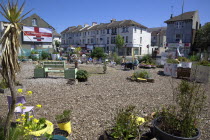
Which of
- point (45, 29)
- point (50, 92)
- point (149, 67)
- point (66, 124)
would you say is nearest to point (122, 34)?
point (45, 29)

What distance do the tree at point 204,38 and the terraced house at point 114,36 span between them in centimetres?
1441

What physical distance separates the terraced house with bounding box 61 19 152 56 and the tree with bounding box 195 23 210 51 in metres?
14.4

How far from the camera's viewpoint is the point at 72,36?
6322 cm

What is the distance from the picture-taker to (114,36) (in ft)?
162

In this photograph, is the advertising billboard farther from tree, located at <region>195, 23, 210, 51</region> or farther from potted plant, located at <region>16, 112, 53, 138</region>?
potted plant, located at <region>16, 112, 53, 138</region>

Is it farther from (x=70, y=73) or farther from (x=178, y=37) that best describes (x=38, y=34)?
(x=178, y=37)

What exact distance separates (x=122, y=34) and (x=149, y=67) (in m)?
32.2

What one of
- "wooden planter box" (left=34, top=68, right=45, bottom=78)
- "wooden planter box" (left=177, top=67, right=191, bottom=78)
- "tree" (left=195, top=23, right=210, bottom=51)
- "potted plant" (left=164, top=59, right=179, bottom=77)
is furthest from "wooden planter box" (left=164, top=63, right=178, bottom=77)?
"tree" (left=195, top=23, right=210, bottom=51)

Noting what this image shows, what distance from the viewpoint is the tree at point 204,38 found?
31086 millimetres

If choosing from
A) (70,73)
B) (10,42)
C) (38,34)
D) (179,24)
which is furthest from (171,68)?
(38,34)

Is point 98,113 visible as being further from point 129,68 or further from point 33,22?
point 33,22

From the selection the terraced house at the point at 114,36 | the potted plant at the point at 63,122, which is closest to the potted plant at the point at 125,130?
the potted plant at the point at 63,122

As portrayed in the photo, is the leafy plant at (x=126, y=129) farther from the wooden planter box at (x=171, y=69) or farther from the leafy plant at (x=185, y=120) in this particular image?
the wooden planter box at (x=171, y=69)

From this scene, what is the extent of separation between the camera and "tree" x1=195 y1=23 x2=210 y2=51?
3109 centimetres
